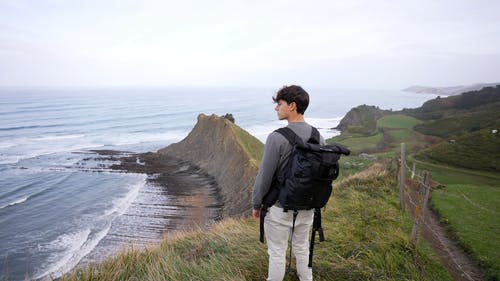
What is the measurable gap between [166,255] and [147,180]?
27257mm

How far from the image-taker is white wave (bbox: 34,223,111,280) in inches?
582

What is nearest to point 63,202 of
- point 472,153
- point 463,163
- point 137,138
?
point 463,163

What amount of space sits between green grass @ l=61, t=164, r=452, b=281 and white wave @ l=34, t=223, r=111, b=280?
11.5 metres

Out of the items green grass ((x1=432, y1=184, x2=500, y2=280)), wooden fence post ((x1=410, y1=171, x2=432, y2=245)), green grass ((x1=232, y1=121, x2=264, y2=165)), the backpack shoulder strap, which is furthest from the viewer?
green grass ((x1=232, y1=121, x2=264, y2=165))

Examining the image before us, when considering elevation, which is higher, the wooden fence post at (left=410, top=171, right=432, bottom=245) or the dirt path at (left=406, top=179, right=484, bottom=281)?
the wooden fence post at (left=410, top=171, right=432, bottom=245)

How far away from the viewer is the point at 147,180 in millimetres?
30844

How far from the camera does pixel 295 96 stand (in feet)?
9.58

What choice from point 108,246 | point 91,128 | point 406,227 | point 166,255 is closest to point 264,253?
point 166,255

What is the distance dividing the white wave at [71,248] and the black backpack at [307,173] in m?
14.9

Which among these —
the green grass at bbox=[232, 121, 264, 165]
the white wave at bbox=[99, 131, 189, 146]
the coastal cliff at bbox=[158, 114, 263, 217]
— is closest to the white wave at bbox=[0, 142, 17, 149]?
the white wave at bbox=[99, 131, 189, 146]

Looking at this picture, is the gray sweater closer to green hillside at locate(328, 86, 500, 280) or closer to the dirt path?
the dirt path

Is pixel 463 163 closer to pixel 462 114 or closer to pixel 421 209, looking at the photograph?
pixel 421 209

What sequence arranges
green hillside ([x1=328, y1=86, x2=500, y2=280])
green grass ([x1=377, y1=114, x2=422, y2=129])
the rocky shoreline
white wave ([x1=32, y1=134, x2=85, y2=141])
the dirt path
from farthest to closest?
green grass ([x1=377, y1=114, x2=422, y2=129]) → white wave ([x1=32, y1=134, x2=85, y2=141]) → the rocky shoreline → green hillside ([x1=328, y1=86, x2=500, y2=280]) → the dirt path

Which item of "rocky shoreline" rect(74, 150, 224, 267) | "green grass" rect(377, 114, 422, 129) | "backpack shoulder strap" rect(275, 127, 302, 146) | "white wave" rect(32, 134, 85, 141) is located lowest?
"rocky shoreline" rect(74, 150, 224, 267)
